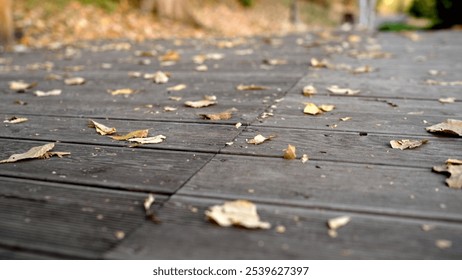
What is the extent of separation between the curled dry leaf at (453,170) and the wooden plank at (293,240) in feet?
0.75

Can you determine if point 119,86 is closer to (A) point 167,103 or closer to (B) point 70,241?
(A) point 167,103

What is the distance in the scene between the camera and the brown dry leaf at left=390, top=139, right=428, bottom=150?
1.46 metres

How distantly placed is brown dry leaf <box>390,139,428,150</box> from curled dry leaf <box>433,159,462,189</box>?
16 cm

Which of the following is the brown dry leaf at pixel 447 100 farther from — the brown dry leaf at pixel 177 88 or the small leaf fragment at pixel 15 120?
the small leaf fragment at pixel 15 120

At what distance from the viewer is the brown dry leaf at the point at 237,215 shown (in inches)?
39.1

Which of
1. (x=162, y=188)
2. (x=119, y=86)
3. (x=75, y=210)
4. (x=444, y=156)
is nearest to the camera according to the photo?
(x=75, y=210)

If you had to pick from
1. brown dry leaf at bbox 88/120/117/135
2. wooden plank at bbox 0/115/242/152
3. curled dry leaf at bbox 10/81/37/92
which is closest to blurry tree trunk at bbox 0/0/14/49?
curled dry leaf at bbox 10/81/37/92

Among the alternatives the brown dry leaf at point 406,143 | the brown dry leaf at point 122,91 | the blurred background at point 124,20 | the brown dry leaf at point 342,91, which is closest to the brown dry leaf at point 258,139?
the brown dry leaf at point 406,143

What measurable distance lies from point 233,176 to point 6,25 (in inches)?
182

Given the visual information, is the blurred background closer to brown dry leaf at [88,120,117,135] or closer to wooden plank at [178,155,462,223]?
brown dry leaf at [88,120,117,135]

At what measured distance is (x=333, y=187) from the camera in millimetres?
1178

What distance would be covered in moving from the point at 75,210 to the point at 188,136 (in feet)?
2.06
